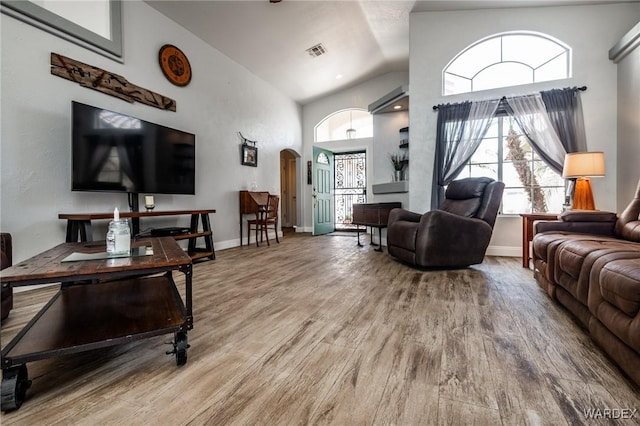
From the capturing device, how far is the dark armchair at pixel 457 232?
299 cm

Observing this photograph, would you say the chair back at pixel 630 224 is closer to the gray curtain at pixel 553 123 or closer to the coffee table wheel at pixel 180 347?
the gray curtain at pixel 553 123

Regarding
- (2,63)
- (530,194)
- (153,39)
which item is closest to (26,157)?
(2,63)

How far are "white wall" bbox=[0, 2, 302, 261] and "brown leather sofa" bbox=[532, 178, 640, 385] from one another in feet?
12.9

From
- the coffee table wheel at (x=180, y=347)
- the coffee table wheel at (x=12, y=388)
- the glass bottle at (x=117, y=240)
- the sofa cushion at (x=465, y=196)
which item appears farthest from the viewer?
the sofa cushion at (x=465, y=196)

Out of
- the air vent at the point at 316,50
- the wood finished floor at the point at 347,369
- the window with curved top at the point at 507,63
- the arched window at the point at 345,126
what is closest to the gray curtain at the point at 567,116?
the window with curved top at the point at 507,63

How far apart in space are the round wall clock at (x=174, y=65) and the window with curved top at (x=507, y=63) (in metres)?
3.61

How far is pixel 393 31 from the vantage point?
4.80m

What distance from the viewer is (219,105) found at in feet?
15.3

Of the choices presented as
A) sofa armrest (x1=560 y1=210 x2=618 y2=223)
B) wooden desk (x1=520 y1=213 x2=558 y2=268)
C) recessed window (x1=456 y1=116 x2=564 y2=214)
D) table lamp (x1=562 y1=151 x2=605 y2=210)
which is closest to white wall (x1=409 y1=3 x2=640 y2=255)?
recessed window (x1=456 y1=116 x2=564 y2=214)

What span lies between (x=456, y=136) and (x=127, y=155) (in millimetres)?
4003

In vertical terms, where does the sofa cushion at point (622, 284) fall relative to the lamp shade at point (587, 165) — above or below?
below

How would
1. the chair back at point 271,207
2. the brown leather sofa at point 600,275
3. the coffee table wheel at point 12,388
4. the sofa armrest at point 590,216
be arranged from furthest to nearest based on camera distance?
the chair back at point 271,207 → the sofa armrest at point 590,216 → the brown leather sofa at point 600,275 → the coffee table wheel at point 12,388

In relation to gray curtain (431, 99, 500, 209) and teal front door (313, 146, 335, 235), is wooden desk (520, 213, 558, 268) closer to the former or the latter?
gray curtain (431, 99, 500, 209)

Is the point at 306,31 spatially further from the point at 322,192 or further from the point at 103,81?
the point at 322,192
